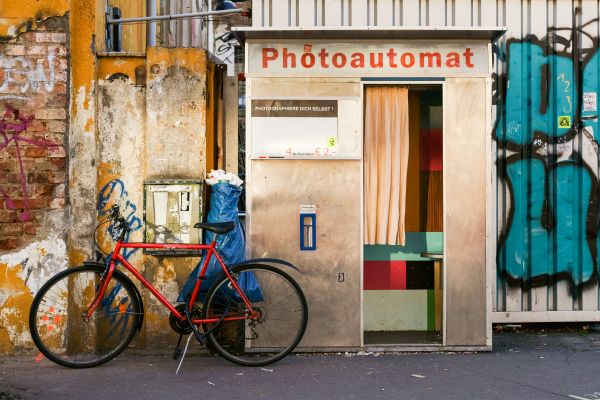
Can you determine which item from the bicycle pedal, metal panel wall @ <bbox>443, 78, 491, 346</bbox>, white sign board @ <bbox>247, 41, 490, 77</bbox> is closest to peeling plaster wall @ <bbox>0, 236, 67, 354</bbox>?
the bicycle pedal

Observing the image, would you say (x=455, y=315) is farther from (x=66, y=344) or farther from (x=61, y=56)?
(x=61, y=56)

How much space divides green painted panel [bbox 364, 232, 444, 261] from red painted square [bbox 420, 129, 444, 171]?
0.62 meters

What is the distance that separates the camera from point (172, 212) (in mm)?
6969

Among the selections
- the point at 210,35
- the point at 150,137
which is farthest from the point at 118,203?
the point at 210,35

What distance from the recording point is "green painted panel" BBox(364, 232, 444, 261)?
306 inches

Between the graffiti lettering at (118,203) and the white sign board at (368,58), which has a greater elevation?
the white sign board at (368,58)

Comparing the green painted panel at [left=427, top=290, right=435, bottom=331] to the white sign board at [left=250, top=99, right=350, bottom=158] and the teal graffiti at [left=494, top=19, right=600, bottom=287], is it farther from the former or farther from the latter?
the white sign board at [left=250, top=99, right=350, bottom=158]

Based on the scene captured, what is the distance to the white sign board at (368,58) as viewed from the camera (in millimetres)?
6922

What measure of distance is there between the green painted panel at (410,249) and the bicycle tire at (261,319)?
1268mm

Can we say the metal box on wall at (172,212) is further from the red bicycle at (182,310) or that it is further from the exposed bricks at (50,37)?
the exposed bricks at (50,37)

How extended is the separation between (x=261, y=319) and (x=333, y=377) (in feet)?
2.80

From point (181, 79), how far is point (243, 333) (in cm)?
216

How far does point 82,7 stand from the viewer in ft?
22.8

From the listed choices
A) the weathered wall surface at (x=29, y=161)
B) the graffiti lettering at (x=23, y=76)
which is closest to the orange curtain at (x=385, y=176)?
the weathered wall surface at (x=29, y=161)
